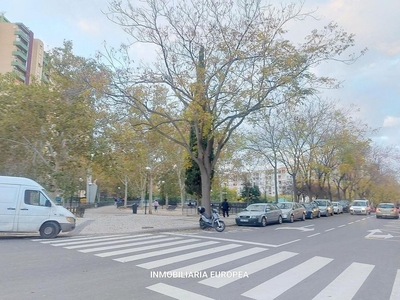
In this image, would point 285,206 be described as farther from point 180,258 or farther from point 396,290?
point 396,290

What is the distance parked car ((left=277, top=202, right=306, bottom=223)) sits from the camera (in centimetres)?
2367

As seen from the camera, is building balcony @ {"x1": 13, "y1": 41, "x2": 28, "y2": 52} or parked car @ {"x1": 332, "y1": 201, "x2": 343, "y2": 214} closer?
parked car @ {"x1": 332, "y1": 201, "x2": 343, "y2": 214}

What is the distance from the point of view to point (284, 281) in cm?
661

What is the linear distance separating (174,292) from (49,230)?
9390 millimetres

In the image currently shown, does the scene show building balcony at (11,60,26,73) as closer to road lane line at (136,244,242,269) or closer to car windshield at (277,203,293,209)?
car windshield at (277,203,293,209)

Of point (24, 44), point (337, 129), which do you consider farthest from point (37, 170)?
point (24, 44)

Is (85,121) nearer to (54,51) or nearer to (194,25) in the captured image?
(54,51)

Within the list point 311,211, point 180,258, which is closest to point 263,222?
point 311,211

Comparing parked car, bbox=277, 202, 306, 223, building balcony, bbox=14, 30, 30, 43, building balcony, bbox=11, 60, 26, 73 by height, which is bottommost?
parked car, bbox=277, 202, 306, 223

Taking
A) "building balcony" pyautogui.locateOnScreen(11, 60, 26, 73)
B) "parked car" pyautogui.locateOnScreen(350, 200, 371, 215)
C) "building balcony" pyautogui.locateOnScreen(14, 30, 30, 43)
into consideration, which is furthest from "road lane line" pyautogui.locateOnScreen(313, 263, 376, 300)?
"building balcony" pyautogui.locateOnScreen(14, 30, 30, 43)

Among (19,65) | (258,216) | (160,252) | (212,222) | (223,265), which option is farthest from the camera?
(19,65)

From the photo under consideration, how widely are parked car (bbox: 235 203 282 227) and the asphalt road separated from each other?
808cm

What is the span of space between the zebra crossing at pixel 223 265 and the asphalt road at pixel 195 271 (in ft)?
0.06

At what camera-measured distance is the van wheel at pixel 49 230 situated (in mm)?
13133
